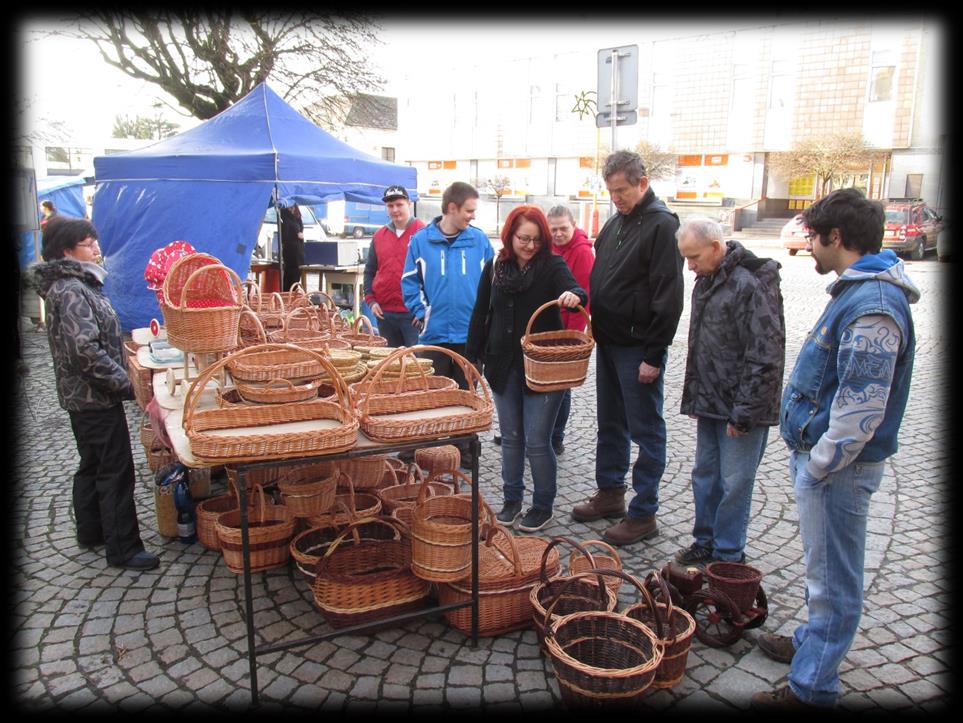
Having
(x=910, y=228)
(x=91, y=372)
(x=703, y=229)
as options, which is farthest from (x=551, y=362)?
(x=910, y=228)

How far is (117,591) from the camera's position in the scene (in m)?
3.51

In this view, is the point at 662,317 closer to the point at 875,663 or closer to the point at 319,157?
the point at 875,663

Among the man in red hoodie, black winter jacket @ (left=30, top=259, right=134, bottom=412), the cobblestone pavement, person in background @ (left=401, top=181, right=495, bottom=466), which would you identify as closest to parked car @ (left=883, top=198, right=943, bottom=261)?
the cobblestone pavement

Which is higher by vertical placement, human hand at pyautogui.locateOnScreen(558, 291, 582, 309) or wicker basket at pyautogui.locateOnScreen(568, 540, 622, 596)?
human hand at pyautogui.locateOnScreen(558, 291, 582, 309)

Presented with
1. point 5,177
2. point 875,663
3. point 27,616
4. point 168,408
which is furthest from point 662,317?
point 5,177

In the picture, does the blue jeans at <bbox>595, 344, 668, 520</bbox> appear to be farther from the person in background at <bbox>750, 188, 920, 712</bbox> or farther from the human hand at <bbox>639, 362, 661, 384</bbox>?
the person in background at <bbox>750, 188, 920, 712</bbox>

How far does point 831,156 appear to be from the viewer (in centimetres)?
2858

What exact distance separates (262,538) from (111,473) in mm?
914

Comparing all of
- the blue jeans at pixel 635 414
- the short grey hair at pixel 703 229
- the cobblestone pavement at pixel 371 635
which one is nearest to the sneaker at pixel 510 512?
the cobblestone pavement at pixel 371 635

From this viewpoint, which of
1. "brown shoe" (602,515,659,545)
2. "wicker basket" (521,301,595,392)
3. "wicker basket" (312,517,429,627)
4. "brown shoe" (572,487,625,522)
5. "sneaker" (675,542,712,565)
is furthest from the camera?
"brown shoe" (572,487,625,522)

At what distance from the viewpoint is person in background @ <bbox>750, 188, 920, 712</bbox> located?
2254 mm

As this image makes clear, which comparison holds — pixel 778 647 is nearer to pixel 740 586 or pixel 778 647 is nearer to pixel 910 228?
pixel 740 586

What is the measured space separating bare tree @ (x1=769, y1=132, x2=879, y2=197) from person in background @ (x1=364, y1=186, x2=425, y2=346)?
2769 centimetres

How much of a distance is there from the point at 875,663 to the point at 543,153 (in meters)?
36.9
